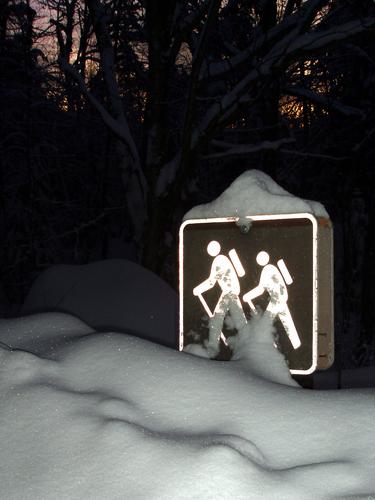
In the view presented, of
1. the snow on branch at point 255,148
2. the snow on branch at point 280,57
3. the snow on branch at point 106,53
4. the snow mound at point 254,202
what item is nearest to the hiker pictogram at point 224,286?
the snow mound at point 254,202

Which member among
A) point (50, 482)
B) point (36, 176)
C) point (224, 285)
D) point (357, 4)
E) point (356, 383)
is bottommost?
point (356, 383)

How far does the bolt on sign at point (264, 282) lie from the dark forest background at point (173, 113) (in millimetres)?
2041

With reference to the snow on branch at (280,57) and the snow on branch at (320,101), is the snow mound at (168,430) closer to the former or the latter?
the snow on branch at (280,57)

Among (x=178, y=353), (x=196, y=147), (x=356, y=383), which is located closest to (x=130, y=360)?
(x=178, y=353)

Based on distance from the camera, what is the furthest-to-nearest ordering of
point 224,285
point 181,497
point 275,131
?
point 275,131, point 224,285, point 181,497

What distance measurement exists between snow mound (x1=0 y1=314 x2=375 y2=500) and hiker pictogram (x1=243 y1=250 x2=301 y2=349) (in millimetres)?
138

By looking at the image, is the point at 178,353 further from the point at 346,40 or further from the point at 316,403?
the point at 346,40

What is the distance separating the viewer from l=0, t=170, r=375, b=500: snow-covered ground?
1419 millimetres

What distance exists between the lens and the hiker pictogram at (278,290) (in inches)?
81.4

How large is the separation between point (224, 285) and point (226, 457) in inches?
31.8

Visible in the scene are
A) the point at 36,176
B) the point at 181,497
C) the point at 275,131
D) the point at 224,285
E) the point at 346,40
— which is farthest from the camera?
the point at 36,176

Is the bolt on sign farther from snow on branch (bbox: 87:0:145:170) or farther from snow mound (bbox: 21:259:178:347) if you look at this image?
snow on branch (bbox: 87:0:145:170)

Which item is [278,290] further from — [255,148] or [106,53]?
[106,53]

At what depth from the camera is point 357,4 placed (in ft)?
24.9
